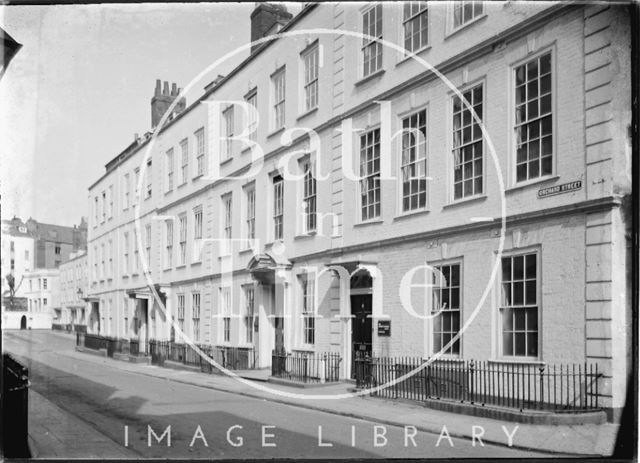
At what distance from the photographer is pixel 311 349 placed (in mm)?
7547

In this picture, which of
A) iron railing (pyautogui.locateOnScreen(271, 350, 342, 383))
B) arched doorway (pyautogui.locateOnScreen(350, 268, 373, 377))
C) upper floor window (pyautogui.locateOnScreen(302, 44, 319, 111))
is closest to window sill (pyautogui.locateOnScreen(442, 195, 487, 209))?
arched doorway (pyautogui.locateOnScreen(350, 268, 373, 377))

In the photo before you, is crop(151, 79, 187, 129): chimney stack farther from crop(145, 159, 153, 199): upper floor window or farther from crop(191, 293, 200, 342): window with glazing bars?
crop(191, 293, 200, 342): window with glazing bars

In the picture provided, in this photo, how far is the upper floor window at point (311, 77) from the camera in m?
6.64

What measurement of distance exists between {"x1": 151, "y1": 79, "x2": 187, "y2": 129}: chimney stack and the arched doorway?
2.70 m

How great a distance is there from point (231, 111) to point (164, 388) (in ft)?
9.57

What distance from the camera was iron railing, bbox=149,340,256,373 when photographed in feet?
21.5

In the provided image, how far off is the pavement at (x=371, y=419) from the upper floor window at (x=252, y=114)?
235cm

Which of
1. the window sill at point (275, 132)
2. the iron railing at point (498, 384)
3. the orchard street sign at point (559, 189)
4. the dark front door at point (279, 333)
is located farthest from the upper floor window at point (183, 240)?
the orchard street sign at point (559, 189)

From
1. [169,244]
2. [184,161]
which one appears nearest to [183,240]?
[169,244]

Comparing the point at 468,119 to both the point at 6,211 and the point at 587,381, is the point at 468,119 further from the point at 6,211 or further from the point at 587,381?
the point at 6,211

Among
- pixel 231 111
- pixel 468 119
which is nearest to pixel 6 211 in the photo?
pixel 231 111

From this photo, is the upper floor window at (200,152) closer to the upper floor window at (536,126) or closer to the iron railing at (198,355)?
the iron railing at (198,355)

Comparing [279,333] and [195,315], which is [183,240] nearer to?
[195,315]

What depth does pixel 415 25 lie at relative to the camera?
234 inches
